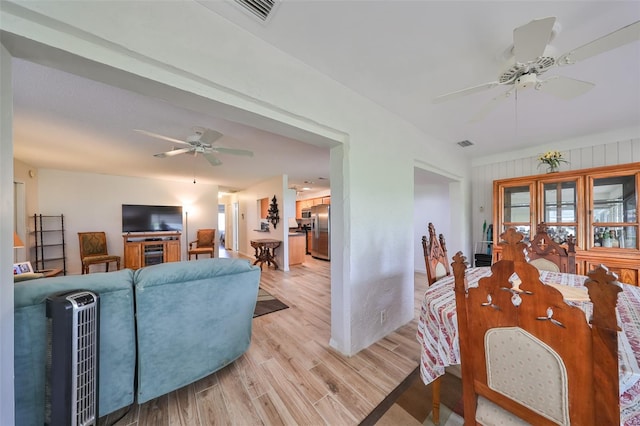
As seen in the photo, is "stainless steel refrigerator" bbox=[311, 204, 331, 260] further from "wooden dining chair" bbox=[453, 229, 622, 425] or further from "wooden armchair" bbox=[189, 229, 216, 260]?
"wooden dining chair" bbox=[453, 229, 622, 425]

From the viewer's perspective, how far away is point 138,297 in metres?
1.38

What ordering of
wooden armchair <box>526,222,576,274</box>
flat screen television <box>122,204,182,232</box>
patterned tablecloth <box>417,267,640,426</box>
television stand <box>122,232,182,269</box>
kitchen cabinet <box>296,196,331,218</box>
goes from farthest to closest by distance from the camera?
1. kitchen cabinet <box>296,196,331,218</box>
2. flat screen television <box>122,204,182,232</box>
3. television stand <box>122,232,182,269</box>
4. wooden armchair <box>526,222,576,274</box>
5. patterned tablecloth <box>417,267,640,426</box>

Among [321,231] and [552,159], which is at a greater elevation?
[552,159]

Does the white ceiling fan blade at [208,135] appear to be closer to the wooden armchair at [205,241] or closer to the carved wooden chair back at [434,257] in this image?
the carved wooden chair back at [434,257]

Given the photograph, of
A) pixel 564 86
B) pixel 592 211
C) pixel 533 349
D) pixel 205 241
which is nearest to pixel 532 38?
pixel 564 86

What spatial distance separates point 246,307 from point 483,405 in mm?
1628

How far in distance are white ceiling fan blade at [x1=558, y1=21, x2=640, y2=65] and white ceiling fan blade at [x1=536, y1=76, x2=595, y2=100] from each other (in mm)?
246

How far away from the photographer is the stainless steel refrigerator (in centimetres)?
657

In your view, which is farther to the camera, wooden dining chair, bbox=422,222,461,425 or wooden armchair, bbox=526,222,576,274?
wooden armchair, bbox=526,222,576,274

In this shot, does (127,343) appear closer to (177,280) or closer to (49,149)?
(177,280)

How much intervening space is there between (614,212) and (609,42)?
307 cm

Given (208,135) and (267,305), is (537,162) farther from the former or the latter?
(208,135)

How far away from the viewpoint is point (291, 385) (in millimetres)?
1626

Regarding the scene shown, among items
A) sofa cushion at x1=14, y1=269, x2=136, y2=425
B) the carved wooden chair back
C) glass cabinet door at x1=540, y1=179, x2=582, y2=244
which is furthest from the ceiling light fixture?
sofa cushion at x1=14, y1=269, x2=136, y2=425
